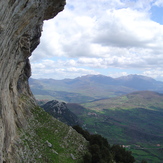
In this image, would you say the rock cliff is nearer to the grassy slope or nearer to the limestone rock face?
the limestone rock face

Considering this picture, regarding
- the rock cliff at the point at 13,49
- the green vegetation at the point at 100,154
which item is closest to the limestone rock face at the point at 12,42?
the rock cliff at the point at 13,49

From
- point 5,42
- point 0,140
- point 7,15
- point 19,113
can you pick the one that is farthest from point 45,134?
point 7,15

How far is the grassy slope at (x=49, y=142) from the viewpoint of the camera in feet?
103

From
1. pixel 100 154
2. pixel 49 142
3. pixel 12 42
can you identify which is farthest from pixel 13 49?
pixel 100 154

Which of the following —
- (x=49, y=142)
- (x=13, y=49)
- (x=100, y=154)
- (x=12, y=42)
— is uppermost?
(x=12, y=42)

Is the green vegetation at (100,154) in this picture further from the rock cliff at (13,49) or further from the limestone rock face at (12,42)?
the limestone rock face at (12,42)

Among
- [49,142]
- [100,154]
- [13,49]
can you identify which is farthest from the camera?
[100,154]

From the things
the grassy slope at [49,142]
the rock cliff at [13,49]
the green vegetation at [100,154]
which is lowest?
the green vegetation at [100,154]

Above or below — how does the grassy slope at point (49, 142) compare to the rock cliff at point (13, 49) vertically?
below

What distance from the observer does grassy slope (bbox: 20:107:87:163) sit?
31.4 meters

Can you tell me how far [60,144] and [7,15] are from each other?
31174 millimetres

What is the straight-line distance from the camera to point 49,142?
121 feet

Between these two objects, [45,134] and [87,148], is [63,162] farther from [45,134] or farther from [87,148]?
[87,148]

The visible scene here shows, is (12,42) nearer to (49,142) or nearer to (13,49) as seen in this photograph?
(13,49)
